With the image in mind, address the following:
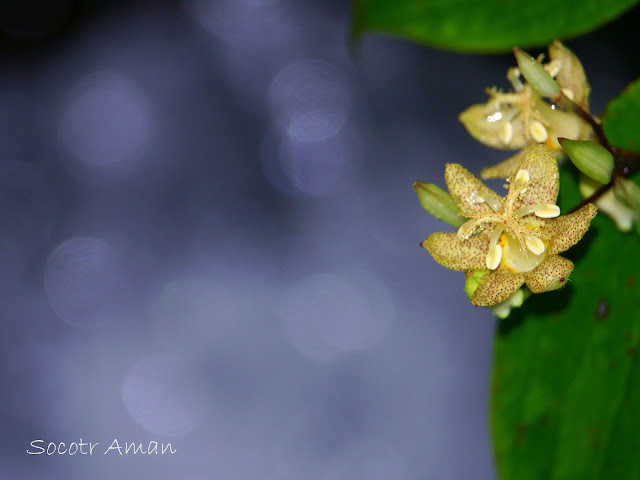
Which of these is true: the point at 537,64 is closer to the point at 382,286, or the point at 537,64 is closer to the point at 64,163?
the point at 382,286

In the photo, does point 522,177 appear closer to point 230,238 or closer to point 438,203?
point 438,203

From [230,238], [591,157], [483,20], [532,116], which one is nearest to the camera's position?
[591,157]

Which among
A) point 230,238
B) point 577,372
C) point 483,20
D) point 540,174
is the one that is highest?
point 230,238

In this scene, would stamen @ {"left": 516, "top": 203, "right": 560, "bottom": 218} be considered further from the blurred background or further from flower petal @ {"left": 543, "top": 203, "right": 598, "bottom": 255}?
the blurred background

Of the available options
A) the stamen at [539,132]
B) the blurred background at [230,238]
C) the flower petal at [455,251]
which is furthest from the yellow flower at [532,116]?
the blurred background at [230,238]

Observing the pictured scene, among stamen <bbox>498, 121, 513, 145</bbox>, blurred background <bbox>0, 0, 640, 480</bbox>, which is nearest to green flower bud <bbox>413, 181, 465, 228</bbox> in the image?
stamen <bbox>498, 121, 513, 145</bbox>

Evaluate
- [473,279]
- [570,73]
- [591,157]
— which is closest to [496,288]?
[473,279]

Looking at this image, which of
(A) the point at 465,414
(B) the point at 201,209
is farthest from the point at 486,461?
(B) the point at 201,209
